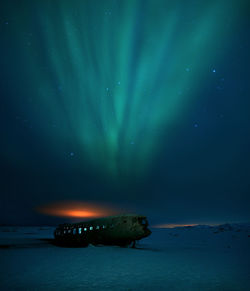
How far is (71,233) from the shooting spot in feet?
158

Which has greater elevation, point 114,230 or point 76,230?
point 76,230

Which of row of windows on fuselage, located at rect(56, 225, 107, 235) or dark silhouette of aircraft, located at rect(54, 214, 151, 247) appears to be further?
row of windows on fuselage, located at rect(56, 225, 107, 235)

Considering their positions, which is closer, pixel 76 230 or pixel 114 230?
pixel 114 230

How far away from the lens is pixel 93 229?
42.2 meters

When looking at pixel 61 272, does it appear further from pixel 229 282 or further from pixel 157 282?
pixel 229 282

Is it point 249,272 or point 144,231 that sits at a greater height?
point 144,231

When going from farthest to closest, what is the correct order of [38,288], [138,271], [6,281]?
[138,271] < [6,281] < [38,288]

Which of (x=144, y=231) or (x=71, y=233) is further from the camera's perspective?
(x=71, y=233)

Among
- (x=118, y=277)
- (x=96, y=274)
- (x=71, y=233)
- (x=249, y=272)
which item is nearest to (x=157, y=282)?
(x=118, y=277)

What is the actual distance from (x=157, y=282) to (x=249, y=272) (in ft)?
38.7

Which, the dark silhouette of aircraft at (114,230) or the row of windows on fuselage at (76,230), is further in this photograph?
the row of windows on fuselage at (76,230)

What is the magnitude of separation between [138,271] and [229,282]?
8.60 metres

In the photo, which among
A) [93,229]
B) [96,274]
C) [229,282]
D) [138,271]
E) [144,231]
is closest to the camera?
[229,282]

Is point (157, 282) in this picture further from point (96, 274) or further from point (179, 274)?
point (96, 274)
